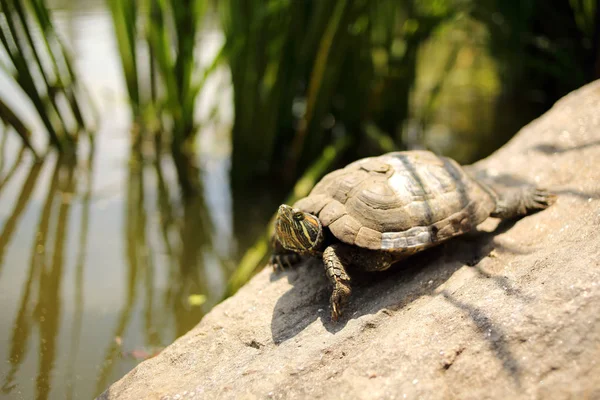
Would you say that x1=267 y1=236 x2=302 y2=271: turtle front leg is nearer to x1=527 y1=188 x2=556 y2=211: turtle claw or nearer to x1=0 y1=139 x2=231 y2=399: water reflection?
x1=0 y1=139 x2=231 y2=399: water reflection

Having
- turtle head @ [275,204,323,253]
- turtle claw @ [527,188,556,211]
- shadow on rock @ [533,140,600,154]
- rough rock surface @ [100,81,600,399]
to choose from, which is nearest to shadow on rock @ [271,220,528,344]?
rough rock surface @ [100,81,600,399]

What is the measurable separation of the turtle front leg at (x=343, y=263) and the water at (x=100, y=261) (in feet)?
3.69

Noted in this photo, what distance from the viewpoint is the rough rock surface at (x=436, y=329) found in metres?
1.80

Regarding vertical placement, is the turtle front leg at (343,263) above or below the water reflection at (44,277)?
below

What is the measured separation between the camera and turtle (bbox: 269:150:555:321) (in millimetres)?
2379

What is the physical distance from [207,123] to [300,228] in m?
2.66

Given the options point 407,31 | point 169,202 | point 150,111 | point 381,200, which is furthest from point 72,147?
point 381,200

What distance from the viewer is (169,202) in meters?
4.48

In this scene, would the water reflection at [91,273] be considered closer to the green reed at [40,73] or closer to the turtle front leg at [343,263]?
the green reed at [40,73]

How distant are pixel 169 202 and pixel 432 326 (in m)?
2.93

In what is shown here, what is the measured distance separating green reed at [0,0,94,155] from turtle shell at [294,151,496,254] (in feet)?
8.28

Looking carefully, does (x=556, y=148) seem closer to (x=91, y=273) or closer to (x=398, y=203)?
(x=398, y=203)

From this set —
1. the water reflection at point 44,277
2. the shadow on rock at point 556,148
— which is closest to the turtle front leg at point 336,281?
the water reflection at point 44,277

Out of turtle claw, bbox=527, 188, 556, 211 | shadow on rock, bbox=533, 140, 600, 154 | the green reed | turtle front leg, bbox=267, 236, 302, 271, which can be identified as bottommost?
turtle claw, bbox=527, 188, 556, 211
